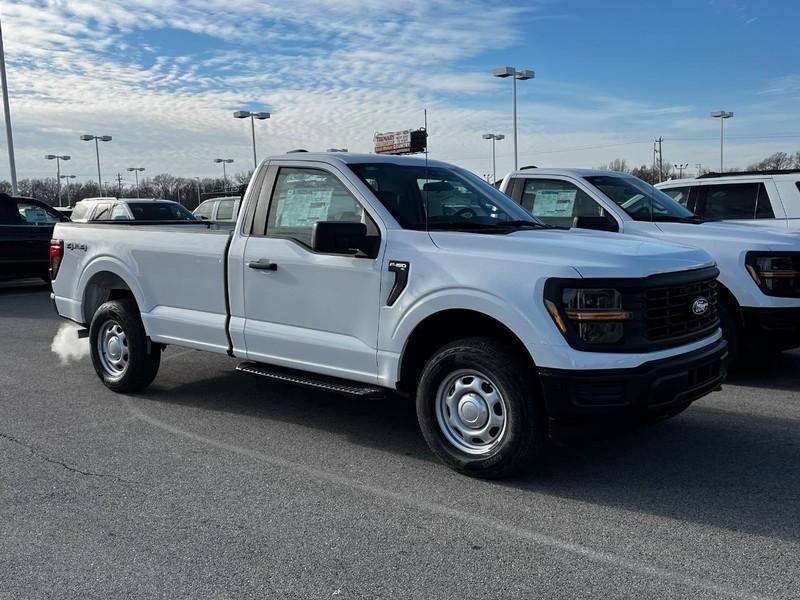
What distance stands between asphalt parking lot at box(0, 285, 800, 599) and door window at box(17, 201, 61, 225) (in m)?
10.3

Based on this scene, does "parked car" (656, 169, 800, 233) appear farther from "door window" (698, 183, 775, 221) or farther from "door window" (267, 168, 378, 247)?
"door window" (267, 168, 378, 247)

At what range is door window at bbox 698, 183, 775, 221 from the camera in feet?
32.2

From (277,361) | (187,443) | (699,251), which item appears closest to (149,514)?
(187,443)

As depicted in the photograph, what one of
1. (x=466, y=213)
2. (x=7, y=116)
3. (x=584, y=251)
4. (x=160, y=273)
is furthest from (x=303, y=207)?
(x=7, y=116)

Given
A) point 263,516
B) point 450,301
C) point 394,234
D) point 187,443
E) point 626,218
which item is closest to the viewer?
point 263,516

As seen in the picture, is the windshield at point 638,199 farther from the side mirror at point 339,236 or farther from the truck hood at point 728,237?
the side mirror at point 339,236

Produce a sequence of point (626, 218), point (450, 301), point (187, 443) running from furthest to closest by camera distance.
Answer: point (626, 218)
point (187, 443)
point (450, 301)

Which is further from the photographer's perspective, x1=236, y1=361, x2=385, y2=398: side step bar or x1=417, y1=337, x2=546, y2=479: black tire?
x1=236, y1=361, x2=385, y2=398: side step bar

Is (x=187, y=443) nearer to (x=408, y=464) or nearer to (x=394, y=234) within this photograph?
(x=408, y=464)

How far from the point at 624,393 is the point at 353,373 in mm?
1797

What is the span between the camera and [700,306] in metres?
4.76

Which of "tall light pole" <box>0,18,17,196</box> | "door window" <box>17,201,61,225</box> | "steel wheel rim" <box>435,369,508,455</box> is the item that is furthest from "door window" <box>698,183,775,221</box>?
"tall light pole" <box>0,18,17,196</box>

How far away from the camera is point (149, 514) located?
4184mm

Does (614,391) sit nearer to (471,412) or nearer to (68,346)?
(471,412)
